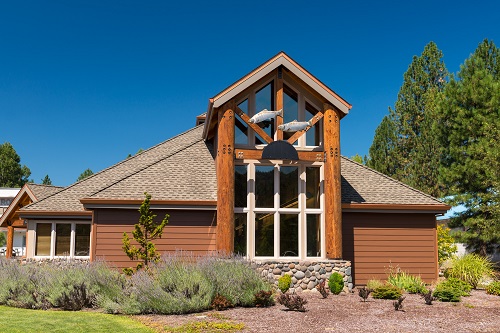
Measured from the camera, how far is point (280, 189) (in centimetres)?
1616

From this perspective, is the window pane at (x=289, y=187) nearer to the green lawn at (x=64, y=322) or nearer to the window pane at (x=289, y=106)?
the window pane at (x=289, y=106)

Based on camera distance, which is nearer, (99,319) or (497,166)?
(99,319)

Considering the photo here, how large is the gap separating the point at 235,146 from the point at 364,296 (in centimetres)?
632

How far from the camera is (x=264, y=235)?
1595cm

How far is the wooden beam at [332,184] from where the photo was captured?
15.9 meters

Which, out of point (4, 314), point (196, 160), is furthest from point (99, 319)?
point (196, 160)

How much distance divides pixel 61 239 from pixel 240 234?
29.3ft

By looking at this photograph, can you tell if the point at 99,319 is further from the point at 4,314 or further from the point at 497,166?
the point at 497,166

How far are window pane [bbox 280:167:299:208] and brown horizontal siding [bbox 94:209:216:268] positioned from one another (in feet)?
8.32

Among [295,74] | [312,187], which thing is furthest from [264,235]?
[295,74]

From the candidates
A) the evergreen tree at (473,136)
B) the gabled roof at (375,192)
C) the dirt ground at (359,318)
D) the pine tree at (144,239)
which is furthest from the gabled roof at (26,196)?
the evergreen tree at (473,136)

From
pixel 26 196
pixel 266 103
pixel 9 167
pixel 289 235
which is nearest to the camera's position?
pixel 289 235

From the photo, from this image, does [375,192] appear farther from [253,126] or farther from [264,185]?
[253,126]

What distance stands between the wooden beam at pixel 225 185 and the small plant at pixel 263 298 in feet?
11.1
